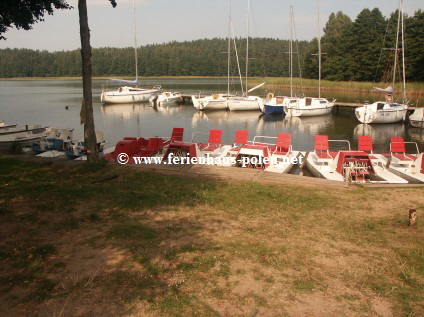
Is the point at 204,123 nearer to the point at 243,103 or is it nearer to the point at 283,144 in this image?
the point at 243,103

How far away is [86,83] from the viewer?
10.9 meters

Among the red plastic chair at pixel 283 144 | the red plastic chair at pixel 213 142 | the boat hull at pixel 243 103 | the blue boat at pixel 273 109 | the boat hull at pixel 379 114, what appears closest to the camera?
the red plastic chair at pixel 283 144

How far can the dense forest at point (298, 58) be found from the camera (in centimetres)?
6962

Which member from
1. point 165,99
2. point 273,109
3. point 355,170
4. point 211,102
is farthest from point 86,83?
point 165,99

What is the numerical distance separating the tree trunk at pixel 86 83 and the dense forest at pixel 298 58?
42.3 metres

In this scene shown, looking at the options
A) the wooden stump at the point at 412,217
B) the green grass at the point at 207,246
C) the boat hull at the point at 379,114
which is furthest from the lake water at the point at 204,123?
the wooden stump at the point at 412,217

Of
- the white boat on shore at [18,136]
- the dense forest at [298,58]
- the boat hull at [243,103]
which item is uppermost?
the dense forest at [298,58]

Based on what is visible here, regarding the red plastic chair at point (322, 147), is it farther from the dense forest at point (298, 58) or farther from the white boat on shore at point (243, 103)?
the dense forest at point (298, 58)

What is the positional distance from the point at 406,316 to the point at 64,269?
4.76m

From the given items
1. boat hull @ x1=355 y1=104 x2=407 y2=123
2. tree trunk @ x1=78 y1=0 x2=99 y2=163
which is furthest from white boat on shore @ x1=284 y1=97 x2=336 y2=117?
tree trunk @ x1=78 y1=0 x2=99 y2=163

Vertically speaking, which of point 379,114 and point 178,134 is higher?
point 379,114

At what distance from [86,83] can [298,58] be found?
45.6 meters

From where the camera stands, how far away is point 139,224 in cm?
739

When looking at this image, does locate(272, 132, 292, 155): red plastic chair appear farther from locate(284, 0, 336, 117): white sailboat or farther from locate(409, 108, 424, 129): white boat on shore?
locate(284, 0, 336, 117): white sailboat
